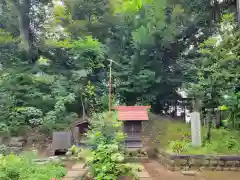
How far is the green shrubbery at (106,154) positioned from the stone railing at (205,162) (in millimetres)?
3000

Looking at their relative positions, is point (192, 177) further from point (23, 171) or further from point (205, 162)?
point (23, 171)

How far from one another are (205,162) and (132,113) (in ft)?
10.3

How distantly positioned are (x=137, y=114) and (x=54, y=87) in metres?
6.08

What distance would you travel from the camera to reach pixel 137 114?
28.5 feet

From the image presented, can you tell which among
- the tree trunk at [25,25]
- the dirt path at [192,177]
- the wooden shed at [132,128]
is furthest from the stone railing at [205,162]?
the tree trunk at [25,25]

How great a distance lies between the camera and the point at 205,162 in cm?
703

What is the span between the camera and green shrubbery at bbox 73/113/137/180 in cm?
427

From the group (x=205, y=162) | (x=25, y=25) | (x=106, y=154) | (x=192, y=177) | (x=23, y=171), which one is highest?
(x=25, y=25)

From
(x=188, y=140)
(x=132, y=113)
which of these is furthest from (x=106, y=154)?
(x=188, y=140)

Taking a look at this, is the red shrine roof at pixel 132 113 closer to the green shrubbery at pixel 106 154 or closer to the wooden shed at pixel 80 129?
the wooden shed at pixel 80 129

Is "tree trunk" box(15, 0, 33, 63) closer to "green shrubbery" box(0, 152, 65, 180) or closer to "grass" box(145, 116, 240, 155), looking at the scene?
"grass" box(145, 116, 240, 155)

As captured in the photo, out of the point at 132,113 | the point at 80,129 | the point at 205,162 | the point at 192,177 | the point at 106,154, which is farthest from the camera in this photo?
the point at 80,129

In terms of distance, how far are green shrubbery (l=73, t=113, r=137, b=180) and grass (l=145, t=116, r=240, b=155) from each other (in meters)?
3.63

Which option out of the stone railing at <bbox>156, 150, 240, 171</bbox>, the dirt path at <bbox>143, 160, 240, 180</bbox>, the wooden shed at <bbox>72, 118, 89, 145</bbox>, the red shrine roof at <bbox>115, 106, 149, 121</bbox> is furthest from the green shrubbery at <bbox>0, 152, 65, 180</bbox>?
the wooden shed at <bbox>72, 118, 89, 145</bbox>
